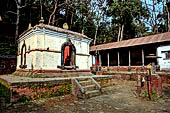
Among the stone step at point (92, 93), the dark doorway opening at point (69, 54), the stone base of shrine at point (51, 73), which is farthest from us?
the dark doorway opening at point (69, 54)

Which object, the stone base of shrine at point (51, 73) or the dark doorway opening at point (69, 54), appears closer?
the stone base of shrine at point (51, 73)

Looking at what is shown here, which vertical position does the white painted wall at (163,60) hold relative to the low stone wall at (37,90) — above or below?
above

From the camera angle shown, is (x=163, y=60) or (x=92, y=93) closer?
(x=92, y=93)

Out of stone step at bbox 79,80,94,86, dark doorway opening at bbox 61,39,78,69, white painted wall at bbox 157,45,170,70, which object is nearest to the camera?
stone step at bbox 79,80,94,86

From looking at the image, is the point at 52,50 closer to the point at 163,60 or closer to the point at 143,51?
the point at 143,51

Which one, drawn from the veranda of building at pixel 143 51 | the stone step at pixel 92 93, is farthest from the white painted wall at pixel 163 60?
the stone step at pixel 92 93

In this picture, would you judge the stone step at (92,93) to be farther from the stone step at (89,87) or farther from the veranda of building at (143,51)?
the veranda of building at (143,51)

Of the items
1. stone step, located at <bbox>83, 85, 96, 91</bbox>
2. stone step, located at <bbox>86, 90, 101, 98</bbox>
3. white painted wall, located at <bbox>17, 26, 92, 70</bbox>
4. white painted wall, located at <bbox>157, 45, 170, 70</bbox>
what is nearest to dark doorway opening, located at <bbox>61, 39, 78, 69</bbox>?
white painted wall, located at <bbox>17, 26, 92, 70</bbox>

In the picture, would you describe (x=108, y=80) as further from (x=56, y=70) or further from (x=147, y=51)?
(x=147, y=51)

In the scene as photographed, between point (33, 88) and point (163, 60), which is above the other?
point (163, 60)

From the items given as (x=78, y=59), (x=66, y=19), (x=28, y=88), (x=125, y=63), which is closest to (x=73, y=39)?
(x=78, y=59)

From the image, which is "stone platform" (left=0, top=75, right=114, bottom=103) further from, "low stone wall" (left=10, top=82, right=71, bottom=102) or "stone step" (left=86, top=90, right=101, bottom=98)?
"stone step" (left=86, top=90, right=101, bottom=98)

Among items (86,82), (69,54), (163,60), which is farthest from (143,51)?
(86,82)

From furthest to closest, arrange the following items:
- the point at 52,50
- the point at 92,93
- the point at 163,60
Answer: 1. the point at 163,60
2. the point at 52,50
3. the point at 92,93
